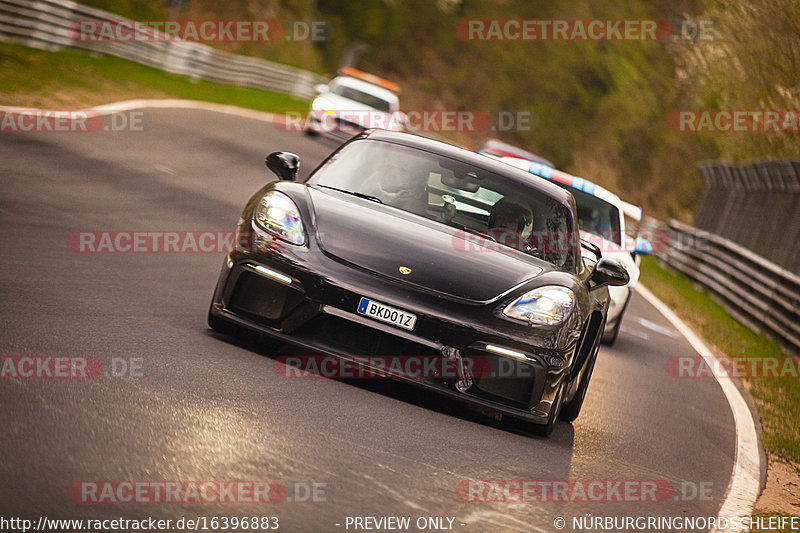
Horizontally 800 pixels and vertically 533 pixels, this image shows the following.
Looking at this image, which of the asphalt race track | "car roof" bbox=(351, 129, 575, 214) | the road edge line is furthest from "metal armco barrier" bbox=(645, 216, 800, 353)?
"car roof" bbox=(351, 129, 575, 214)

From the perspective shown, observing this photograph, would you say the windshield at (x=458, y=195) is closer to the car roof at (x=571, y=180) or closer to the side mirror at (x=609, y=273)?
the side mirror at (x=609, y=273)

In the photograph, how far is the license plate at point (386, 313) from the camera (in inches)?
254

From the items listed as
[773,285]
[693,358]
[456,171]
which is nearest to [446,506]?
[456,171]

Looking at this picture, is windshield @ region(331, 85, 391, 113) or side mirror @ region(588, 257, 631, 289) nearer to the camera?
side mirror @ region(588, 257, 631, 289)

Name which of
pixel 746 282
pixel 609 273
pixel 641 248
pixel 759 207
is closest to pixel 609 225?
pixel 641 248

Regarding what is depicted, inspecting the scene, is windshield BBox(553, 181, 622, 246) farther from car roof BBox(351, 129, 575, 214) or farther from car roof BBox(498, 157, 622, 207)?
car roof BBox(351, 129, 575, 214)

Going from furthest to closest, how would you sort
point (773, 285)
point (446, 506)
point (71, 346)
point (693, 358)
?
point (773, 285) → point (693, 358) → point (71, 346) → point (446, 506)

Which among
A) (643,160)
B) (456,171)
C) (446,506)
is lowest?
(643,160)

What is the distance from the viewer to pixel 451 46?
78750 millimetres

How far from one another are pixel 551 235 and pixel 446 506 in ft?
9.33

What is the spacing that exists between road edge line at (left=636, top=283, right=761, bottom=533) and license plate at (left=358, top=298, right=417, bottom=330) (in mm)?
1854

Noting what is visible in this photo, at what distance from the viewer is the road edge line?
6.59m

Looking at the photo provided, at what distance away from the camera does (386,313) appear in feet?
21.2

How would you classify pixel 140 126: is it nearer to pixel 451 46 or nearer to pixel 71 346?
pixel 71 346
